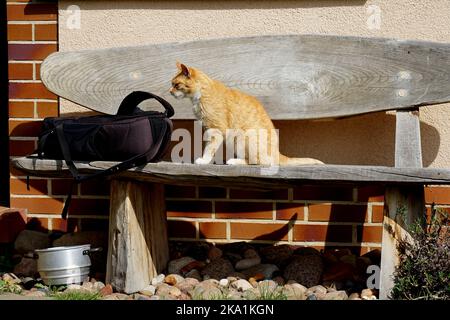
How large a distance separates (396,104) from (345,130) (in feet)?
1.26

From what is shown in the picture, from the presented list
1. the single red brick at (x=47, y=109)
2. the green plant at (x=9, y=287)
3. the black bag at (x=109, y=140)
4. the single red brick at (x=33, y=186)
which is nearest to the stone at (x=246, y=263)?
the black bag at (x=109, y=140)

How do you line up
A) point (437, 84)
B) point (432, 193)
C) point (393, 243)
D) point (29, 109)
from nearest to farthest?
point (393, 243)
point (437, 84)
point (432, 193)
point (29, 109)

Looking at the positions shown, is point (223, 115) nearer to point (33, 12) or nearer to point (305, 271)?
point (305, 271)

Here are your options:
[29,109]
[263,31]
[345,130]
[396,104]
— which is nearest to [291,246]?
[345,130]

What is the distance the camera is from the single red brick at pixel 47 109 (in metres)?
3.62

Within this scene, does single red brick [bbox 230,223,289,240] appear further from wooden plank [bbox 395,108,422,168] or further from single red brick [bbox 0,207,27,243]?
single red brick [bbox 0,207,27,243]

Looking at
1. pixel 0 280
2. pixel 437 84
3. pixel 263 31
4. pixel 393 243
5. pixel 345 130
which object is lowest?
pixel 0 280

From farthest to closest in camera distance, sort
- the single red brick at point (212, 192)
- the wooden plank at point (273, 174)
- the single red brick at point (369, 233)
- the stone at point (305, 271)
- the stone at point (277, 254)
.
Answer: the single red brick at point (212, 192) → the single red brick at point (369, 233) → the stone at point (277, 254) → the stone at point (305, 271) → the wooden plank at point (273, 174)

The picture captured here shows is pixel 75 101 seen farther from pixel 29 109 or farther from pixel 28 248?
pixel 28 248

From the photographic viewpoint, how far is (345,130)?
3420mm

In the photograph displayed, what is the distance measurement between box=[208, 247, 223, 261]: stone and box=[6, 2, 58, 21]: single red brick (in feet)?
5.29

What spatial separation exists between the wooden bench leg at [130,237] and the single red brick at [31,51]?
3.59 feet

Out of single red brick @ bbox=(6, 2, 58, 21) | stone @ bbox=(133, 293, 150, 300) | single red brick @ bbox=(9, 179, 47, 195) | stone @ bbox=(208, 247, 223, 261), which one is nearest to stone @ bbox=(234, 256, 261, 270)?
stone @ bbox=(208, 247, 223, 261)

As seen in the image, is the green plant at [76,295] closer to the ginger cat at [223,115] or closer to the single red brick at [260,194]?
the ginger cat at [223,115]
